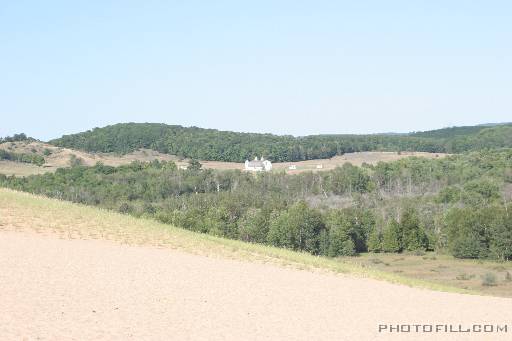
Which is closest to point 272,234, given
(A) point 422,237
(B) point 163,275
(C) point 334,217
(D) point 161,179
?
(C) point 334,217

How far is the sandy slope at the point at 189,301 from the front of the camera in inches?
581

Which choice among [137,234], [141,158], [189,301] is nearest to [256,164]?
[141,158]

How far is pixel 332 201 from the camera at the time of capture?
121188 mm

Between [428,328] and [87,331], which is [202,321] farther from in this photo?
[428,328]

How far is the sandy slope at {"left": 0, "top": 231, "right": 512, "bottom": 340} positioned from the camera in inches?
581

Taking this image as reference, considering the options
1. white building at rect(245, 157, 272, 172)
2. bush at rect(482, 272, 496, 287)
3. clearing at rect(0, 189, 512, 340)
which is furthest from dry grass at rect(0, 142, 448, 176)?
clearing at rect(0, 189, 512, 340)

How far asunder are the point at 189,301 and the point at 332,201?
104340 millimetres

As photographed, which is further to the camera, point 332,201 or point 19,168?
point 19,168

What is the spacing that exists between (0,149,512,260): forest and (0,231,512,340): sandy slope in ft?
161

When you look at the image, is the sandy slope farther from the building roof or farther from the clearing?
the building roof

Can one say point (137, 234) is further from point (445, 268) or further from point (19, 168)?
point (19, 168)

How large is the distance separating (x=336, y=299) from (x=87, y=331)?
28.3 ft

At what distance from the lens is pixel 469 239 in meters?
78.6

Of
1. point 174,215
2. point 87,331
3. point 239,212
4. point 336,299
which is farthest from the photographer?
point 239,212
